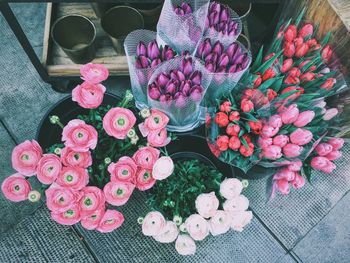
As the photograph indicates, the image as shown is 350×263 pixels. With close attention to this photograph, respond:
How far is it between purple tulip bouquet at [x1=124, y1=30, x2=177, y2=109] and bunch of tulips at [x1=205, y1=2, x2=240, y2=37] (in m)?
0.16

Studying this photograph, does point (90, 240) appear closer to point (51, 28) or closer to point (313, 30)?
point (51, 28)

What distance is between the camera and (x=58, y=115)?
59.8 inches

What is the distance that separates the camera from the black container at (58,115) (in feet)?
4.76

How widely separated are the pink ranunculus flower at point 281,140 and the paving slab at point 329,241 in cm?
69

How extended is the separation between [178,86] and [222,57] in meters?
0.18

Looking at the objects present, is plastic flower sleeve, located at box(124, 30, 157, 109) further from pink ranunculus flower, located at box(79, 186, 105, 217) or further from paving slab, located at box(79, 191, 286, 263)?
paving slab, located at box(79, 191, 286, 263)

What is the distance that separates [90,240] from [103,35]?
0.93 meters

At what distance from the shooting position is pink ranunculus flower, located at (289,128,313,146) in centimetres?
118

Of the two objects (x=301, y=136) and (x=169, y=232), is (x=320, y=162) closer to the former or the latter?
(x=301, y=136)

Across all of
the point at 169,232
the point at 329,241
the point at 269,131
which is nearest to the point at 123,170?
the point at 169,232

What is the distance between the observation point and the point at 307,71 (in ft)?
4.36

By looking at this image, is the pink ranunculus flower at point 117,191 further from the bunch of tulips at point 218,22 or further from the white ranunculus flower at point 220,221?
the bunch of tulips at point 218,22

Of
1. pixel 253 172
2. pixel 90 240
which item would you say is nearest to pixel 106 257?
pixel 90 240

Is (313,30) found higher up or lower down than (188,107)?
higher up
